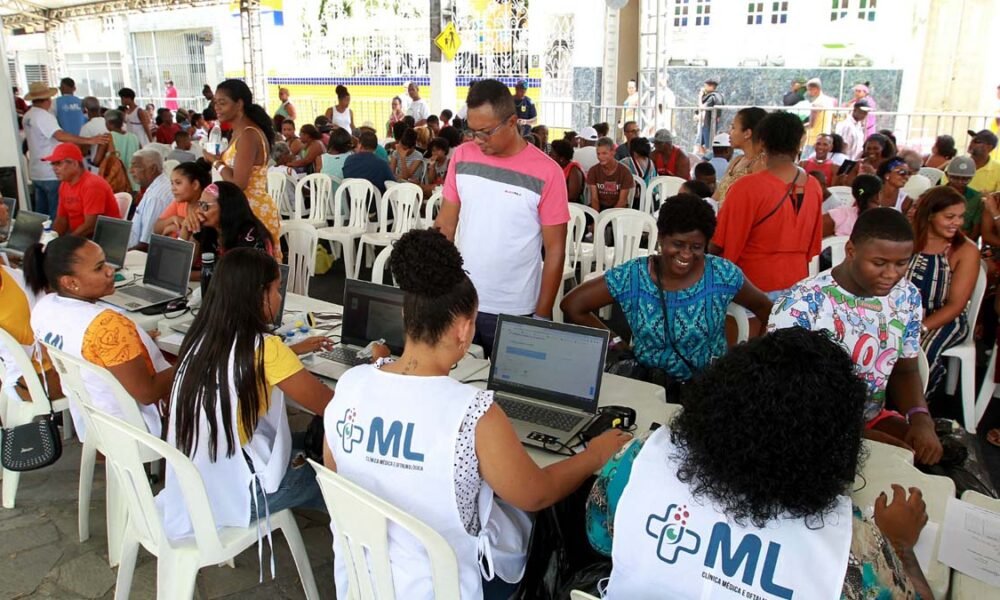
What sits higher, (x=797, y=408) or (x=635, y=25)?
(x=635, y=25)

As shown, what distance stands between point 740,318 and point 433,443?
5.72 feet

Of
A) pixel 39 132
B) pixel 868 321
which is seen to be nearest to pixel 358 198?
pixel 39 132

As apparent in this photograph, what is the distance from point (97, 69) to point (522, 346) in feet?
78.4

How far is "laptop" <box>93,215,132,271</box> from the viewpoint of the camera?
4.04 m

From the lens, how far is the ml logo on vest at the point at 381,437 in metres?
1.58

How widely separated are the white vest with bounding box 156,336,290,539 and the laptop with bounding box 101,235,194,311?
1.53m

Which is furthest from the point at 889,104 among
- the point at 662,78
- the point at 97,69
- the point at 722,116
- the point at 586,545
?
the point at 97,69

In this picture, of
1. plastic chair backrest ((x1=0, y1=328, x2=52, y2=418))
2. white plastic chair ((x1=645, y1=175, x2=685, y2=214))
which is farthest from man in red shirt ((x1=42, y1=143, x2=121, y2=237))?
white plastic chair ((x1=645, y1=175, x2=685, y2=214))

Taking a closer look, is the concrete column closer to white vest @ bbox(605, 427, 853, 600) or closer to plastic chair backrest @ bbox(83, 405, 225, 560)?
plastic chair backrest @ bbox(83, 405, 225, 560)

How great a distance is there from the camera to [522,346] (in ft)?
7.67

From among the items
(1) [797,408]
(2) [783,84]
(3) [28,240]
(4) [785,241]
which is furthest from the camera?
(2) [783,84]

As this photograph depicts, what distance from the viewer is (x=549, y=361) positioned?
230cm

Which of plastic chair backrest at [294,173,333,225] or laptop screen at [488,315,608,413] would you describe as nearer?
laptop screen at [488,315,608,413]

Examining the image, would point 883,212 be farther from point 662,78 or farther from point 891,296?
point 662,78
